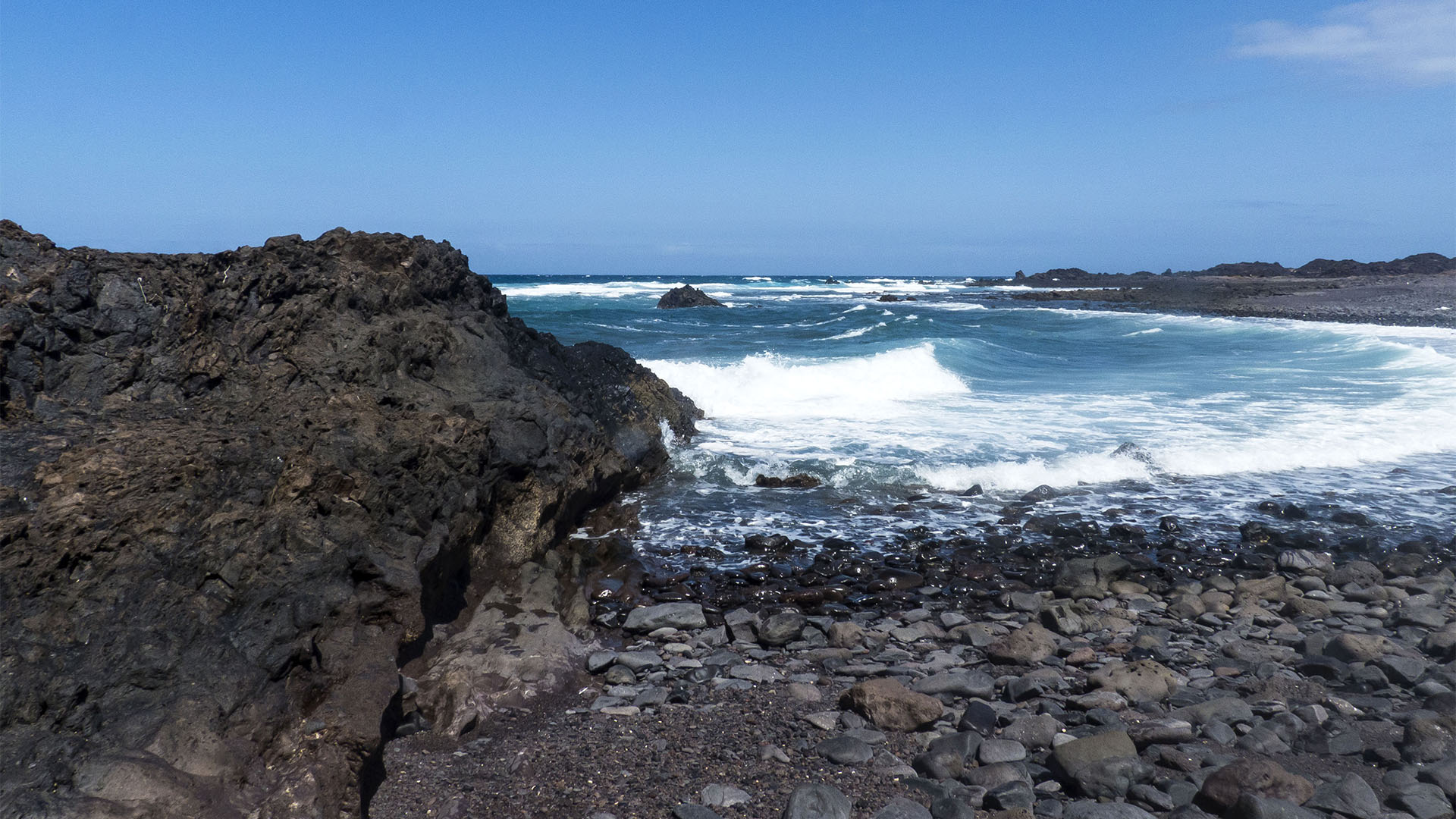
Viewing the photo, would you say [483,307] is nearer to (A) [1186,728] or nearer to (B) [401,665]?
(B) [401,665]

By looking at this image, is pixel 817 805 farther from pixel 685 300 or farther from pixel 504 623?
pixel 685 300

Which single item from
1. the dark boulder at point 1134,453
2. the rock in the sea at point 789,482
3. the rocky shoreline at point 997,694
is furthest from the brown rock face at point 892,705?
the dark boulder at point 1134,453

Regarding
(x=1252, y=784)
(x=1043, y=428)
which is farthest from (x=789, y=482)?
(x=1252, y=784)

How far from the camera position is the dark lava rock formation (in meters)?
40.5

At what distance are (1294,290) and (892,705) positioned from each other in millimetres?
57445

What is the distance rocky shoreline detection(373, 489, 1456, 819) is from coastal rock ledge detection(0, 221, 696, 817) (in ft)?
2.01

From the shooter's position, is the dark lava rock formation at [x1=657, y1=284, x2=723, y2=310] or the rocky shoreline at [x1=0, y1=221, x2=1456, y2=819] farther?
the dark lava rock formation at [x1=657, y1=284, x2=723, y2=310]

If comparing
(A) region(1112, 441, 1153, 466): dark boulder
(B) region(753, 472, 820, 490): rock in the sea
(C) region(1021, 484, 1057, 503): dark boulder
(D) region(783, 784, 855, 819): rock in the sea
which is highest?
(A) region(1112, 441, 1153, 466): dark boulder

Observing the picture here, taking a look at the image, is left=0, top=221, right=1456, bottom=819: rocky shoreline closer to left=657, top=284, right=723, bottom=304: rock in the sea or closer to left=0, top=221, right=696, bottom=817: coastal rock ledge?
left=0, top=221, right=696, bottom=817: coastal rock ledge

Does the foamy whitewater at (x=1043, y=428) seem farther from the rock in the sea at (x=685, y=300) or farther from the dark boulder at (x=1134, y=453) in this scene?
the rock in the sea at (x=685, y=300)

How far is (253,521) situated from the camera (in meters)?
4.14

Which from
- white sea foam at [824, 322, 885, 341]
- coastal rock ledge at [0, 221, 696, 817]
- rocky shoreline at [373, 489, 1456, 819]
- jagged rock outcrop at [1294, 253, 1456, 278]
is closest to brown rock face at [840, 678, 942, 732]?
rocky shoreline at [373, 489, 1456, 819]

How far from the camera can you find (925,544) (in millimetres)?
7551

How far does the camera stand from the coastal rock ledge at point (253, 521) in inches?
130
